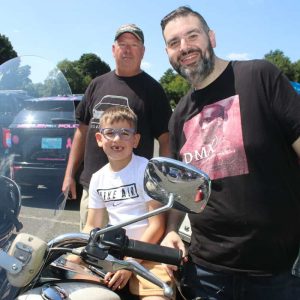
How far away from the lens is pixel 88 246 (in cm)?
133

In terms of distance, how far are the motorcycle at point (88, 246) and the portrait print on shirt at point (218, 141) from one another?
0.56 m

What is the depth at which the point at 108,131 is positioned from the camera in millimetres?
2164

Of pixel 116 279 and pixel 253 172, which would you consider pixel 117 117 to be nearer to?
pixel 253 172

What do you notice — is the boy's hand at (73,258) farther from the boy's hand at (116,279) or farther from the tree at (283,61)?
the tree at (283,61)

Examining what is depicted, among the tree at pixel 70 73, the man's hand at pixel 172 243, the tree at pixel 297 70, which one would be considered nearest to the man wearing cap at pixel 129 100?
the tree at pixel 70 73

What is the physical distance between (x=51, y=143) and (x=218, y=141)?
2.44ft

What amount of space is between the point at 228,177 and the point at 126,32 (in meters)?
1.86

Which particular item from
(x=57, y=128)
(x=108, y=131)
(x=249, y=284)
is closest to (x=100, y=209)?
(x=108, y=131)

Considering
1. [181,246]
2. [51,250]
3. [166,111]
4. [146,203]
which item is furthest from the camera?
[166,111]

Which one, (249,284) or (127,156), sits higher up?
(127,156)

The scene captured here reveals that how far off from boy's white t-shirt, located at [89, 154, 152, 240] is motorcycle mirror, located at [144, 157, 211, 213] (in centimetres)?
93

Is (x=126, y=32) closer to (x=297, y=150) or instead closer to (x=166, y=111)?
(x=166, y=111)

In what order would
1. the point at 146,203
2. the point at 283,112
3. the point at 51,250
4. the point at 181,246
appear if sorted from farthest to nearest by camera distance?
1. the point at 146,203
2. the point at 181,246
3. the point at 283,112
4. the point at 51,250

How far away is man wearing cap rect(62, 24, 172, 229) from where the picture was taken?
3.19 m
